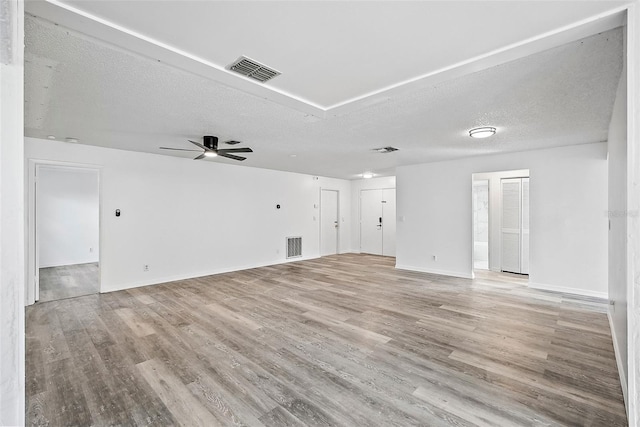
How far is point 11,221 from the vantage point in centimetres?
115

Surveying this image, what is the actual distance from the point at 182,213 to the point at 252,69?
4.27 metres

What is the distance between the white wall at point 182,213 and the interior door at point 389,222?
8.74ft

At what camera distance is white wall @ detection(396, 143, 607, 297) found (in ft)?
14.8

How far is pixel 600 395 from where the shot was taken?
6.95 feet

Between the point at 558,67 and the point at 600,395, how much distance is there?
2502 millimetres

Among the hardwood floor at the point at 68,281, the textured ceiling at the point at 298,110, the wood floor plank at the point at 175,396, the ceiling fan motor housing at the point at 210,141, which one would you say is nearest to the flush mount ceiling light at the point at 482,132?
the textured ceiling at the point at 298,110

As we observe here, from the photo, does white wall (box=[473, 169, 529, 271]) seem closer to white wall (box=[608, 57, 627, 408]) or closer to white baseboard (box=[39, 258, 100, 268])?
white wall (box=[608, 57, 627, 408])

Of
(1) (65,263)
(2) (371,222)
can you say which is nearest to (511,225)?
(2) (371,222)

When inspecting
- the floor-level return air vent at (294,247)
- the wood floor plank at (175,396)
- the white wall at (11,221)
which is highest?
the white wall at (11,221)

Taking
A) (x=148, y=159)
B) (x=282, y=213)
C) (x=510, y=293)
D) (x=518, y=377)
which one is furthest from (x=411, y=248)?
(x=148, y=159)

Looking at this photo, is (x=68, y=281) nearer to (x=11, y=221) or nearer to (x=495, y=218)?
(x=11, y=221)

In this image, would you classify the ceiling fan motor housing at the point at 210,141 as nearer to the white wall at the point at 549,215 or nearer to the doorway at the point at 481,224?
the white wall at the point at 549,215

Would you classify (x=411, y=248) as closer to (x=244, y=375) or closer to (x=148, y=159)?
(x=244, y=375)

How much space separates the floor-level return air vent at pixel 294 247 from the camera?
307 inches
